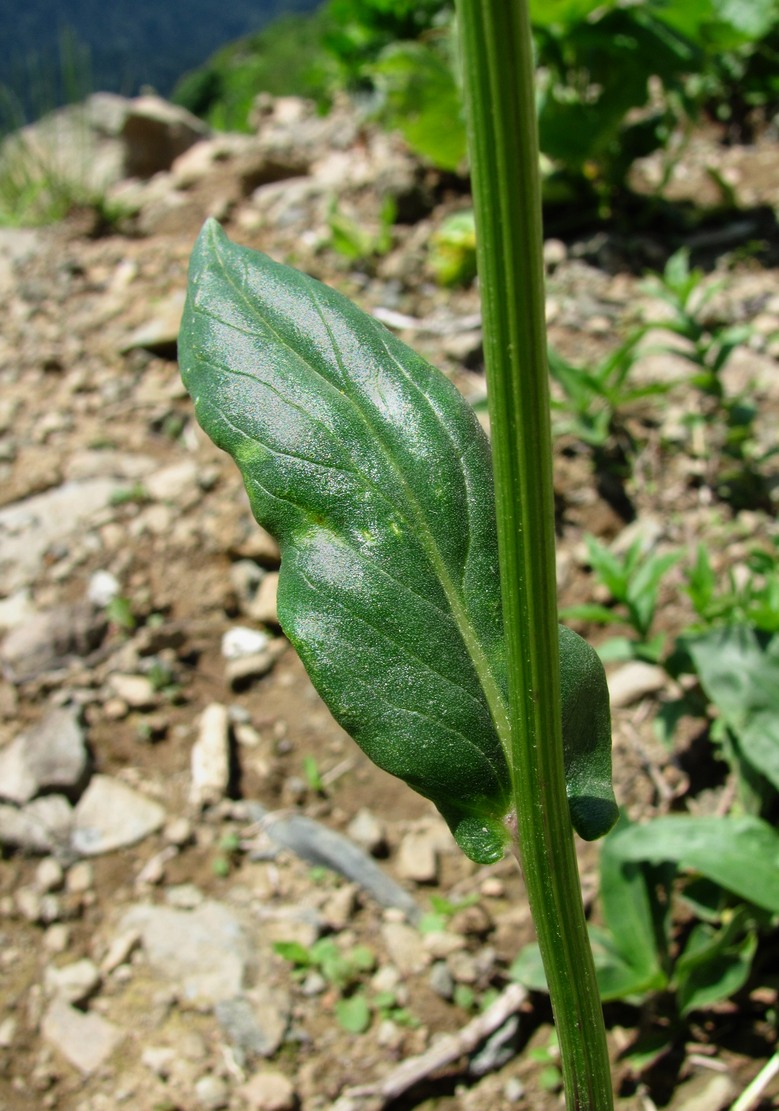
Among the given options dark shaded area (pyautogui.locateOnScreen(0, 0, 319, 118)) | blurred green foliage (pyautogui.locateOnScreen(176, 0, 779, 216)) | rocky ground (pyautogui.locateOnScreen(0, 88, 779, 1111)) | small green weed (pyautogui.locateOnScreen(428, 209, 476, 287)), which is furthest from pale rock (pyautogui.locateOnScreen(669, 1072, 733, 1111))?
dark shaded area (pyautogui.locateOnScreen(0, 0, 319, 118))

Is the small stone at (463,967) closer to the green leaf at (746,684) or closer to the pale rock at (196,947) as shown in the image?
the pale rock at (196,947)

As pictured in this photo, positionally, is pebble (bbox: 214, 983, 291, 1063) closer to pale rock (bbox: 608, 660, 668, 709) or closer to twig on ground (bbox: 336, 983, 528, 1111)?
twig on ground (bbox: 336, 983, 528, 1111)

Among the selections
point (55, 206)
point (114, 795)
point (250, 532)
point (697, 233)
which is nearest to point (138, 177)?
point (55, 206)

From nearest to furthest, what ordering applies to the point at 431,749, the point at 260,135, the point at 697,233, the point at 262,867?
1. the point at 431,749
2. the point at 262,867
3. the point at 697,233
4. the point at 260,135

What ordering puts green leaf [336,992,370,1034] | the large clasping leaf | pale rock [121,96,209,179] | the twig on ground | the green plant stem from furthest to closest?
pale rock [121,96,209,179] → green leaf [336,992,370,1034] → the twig on ground → the large clasping leaf → the green plant stem

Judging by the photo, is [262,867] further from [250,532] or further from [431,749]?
[431,749]

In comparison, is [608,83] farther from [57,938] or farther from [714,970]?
[57,938]
